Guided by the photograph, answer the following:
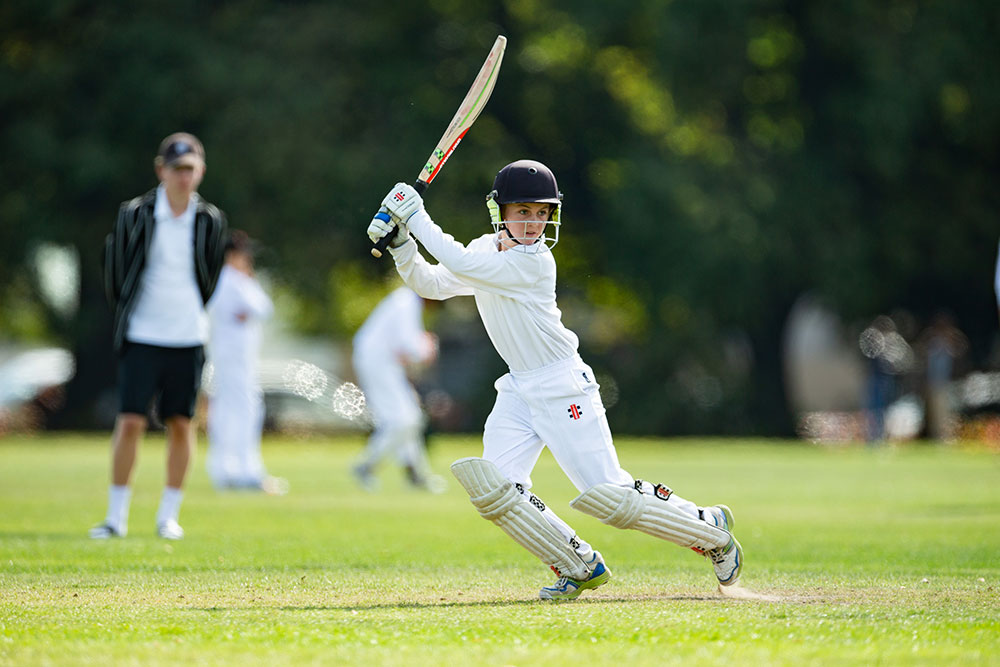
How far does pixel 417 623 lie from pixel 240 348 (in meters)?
10.1

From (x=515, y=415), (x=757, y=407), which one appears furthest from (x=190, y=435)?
(x=757, y=407)

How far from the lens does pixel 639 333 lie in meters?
35.5

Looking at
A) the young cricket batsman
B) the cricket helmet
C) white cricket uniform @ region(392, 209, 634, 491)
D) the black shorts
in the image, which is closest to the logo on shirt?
the young cricket batsman

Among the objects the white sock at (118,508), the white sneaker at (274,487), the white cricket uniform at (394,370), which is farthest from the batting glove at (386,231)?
the white cricket uniform at (394,370)

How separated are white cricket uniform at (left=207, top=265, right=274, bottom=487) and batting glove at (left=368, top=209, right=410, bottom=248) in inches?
336

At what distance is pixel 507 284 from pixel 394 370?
942 centimetres

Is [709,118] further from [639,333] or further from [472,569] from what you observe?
[472,569]

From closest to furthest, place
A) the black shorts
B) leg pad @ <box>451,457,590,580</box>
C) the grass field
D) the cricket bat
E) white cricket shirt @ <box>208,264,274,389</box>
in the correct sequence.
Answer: the grass field
leg pad @ <box>451,457,590,580</box>
the cricket bat
the black shorts
white cricket shirt @ <box>208,264,274,389</box>

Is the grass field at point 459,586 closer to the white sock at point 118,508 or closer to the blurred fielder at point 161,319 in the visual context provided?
the white sock at point 118,508

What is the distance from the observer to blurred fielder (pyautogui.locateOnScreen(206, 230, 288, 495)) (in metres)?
15.0

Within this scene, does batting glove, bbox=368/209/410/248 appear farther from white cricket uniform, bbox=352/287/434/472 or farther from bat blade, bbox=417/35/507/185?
white cricket uniform, bbox=352/287/434/472

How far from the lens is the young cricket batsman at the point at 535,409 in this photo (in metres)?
6.41

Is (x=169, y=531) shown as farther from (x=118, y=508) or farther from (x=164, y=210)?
(x=164, y=210)

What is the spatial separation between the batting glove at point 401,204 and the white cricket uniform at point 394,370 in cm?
894
